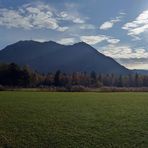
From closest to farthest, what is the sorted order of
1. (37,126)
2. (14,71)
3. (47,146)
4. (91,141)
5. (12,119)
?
(47,146)
(91,141)
(37,126)
(12,119)
(14,71)

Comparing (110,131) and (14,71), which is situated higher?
(14,71)

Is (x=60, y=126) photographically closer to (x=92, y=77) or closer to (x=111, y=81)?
(x=92, y=77)

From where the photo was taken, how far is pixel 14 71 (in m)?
112

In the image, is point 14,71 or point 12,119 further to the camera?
point 14,71

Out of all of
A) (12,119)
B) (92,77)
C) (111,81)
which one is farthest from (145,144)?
(111,81)

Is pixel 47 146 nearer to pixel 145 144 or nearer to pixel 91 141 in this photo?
pixel 91 141

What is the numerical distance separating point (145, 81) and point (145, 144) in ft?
518

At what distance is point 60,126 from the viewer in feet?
56.6

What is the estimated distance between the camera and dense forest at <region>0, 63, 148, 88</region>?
113 meters

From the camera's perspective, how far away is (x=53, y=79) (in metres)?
138

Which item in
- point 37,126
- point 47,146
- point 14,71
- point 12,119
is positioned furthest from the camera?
point 14,71

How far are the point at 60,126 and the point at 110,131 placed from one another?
9.77ft

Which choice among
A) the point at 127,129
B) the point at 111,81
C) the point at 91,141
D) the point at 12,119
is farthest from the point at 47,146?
the point at 111,81

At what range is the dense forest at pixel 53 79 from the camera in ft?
370
